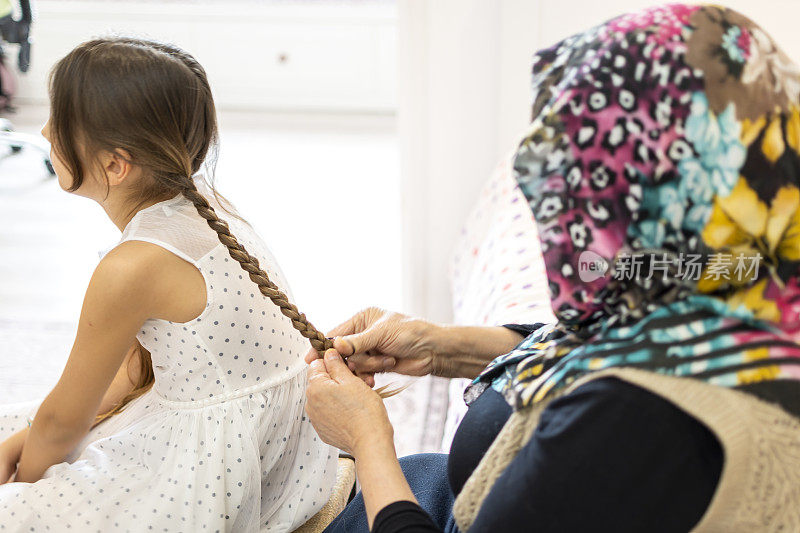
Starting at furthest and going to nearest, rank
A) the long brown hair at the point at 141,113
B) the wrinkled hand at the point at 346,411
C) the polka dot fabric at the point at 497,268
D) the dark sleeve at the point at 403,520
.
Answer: the polka dot fabric at the point at 497,268
the long brown hair at the point at 141,113
the wrinkled hand at the point at 346,411
the dark sleeve at the point at 403,520

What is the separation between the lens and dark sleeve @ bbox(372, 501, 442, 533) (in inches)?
34.7

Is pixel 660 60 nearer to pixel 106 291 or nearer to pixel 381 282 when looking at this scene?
pixel 106 291

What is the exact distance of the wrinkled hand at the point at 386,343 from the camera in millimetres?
1202

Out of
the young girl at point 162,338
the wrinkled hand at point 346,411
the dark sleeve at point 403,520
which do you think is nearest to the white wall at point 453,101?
the young girl at point 162,338

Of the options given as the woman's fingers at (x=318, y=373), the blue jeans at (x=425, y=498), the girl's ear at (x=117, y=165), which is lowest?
the blue jeans at (x=425, y=498)

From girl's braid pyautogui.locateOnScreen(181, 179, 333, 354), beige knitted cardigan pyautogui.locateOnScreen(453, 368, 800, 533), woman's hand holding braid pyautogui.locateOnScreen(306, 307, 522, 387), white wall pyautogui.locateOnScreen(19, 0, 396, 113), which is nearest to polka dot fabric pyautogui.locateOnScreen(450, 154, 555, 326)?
woman's hand holding braid pyautogui.locateOnScreen(306, 307, 522, 387)

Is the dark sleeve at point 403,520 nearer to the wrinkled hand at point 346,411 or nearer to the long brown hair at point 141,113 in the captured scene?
the wrinkled hand at point 346,411

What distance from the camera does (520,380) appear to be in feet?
3.01

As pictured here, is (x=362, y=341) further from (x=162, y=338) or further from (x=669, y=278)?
(x=669, y=278)

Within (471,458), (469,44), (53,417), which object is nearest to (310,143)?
(469,44)

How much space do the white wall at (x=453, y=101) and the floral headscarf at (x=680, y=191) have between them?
149 centimetres

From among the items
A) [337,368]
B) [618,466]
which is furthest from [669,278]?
[337,368]

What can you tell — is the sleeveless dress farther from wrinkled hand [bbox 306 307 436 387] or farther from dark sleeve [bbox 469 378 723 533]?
dark sleeve [bbox 469 378 723 533]

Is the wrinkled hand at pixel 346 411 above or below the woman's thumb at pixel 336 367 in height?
below
